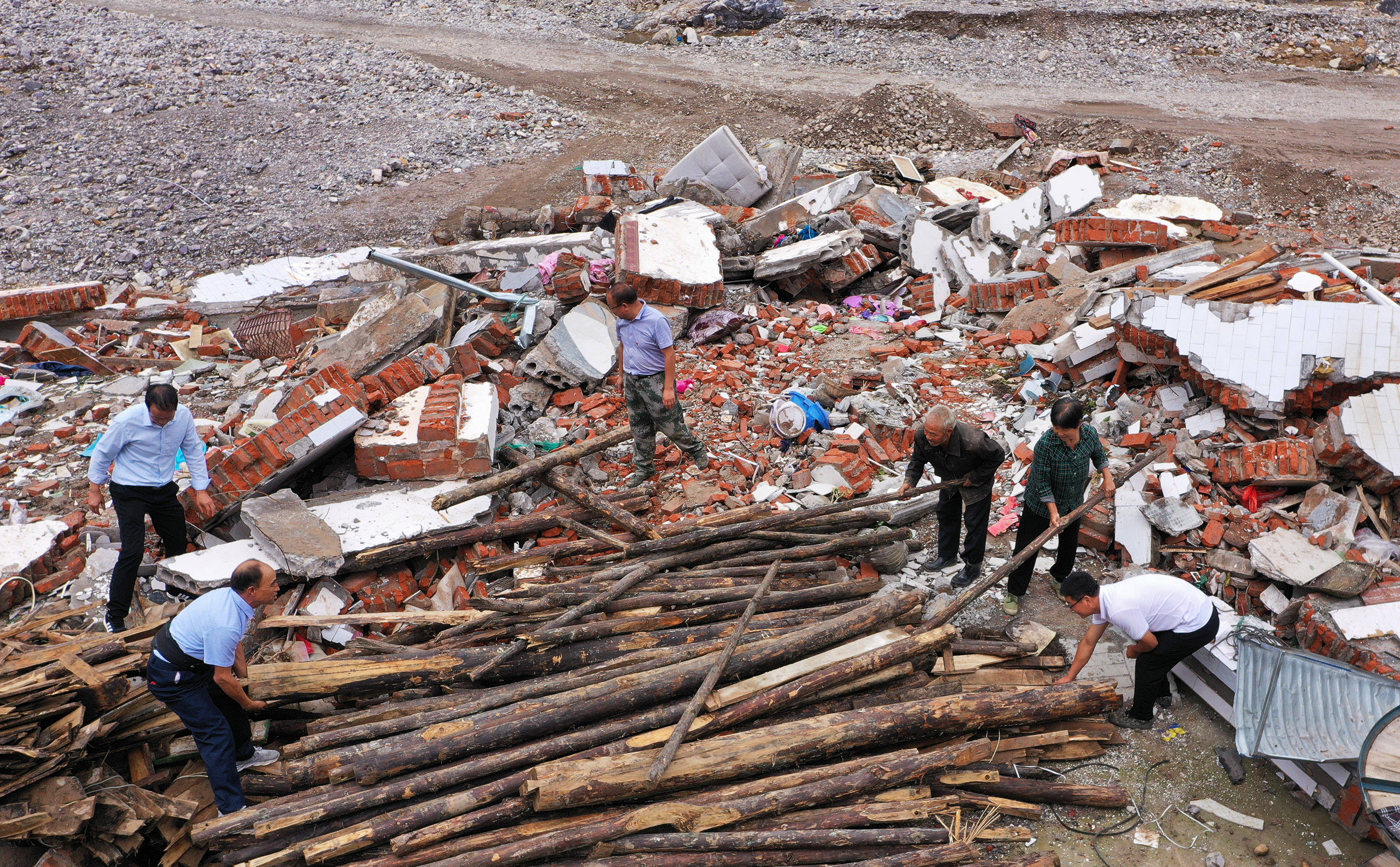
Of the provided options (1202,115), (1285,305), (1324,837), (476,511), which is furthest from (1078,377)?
(1202,115)

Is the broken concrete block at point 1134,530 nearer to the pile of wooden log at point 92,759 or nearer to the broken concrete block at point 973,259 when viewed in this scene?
the broken concrete block at point 973,259

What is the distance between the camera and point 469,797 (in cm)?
407

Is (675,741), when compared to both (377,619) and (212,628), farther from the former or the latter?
(212,628)

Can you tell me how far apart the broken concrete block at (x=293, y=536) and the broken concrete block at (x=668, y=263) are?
156 inches

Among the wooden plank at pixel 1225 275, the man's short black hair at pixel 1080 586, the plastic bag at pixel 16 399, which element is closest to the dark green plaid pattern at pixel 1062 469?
the man's short black hair at pixel 1080 586

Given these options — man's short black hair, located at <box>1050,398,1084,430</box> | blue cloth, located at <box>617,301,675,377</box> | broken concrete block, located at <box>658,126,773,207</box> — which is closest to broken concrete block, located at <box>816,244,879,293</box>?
broken concrete block, located at <box>658,126,773,207</box>

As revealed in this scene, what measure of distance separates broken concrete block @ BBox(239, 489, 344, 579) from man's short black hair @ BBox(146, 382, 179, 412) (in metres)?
0.97

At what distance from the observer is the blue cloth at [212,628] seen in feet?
13.9

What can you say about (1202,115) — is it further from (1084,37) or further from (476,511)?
(476,511)

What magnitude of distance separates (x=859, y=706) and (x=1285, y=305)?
510 centimetres

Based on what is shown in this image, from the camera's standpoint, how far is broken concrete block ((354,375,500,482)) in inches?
258

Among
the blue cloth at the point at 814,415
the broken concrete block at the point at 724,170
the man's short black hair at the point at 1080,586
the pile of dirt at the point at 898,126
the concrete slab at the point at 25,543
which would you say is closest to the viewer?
the man's short black hair at the point at 1080,586

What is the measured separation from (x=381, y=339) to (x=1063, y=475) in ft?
20.7

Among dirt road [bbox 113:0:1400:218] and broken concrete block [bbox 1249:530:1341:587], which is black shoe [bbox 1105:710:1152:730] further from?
dirt road [bbox 113:0:1400:218]
